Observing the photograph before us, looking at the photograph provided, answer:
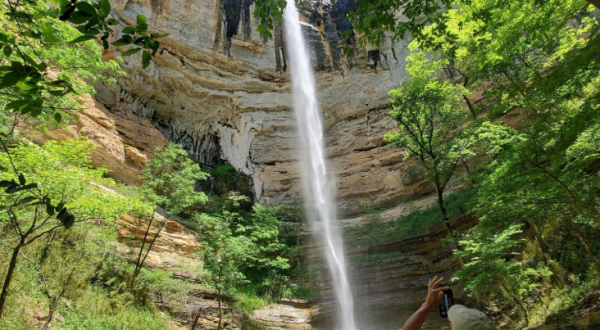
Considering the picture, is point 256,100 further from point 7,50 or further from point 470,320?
point 470,320

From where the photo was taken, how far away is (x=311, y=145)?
68.3 feet

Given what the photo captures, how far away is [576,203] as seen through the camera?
474 cm

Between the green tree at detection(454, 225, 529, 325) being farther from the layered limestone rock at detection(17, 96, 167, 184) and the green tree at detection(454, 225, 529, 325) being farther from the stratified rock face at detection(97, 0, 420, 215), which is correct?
the layered limestone rock at detection(17, 96, 167, 184)

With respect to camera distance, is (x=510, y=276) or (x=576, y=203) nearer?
(x=576, y=203)

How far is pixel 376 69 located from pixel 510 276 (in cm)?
1718

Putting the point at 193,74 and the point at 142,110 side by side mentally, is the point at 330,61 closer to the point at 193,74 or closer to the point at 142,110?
Answer: the point at 193,74

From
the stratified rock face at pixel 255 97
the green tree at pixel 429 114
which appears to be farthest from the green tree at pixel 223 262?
the stratified rock face at pixel 255 97

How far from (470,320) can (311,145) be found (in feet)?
63.2

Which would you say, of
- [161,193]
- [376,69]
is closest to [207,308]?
[161,193]

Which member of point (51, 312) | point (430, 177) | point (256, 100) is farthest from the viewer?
point (256, 100)

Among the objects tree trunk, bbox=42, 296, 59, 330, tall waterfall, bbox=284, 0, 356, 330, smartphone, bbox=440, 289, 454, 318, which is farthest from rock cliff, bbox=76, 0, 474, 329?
smartphone, bbox=440, 289, 454, 318

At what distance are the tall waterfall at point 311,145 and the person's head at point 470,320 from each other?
12.6 metres

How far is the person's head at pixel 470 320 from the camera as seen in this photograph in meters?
1.67

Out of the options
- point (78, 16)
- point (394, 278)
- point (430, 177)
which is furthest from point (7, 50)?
point (394, 278)
